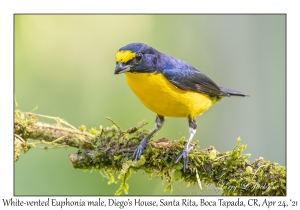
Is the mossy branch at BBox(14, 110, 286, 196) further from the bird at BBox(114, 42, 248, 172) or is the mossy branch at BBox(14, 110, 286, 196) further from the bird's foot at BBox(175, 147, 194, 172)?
the bird at BBox(114, 42, 248, 172)

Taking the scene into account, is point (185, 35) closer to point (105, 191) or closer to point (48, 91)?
point (48, 91)

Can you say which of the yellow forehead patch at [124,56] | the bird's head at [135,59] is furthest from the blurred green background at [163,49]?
the yellow forehead patch at [124,56]

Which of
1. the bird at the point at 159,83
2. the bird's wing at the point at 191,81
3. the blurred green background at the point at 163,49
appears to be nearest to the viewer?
the bird at the point at 159,83

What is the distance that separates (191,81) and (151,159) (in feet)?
4.61

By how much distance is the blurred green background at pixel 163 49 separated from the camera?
8.21 metres

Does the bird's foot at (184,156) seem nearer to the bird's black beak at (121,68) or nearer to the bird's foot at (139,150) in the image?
the bird's foot at (139,150)

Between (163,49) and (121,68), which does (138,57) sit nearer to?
(121,68)

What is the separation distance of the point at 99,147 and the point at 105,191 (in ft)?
5.30

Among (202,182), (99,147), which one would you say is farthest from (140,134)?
(202,182)

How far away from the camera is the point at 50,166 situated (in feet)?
22.2

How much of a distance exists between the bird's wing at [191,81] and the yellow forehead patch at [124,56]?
598 mm

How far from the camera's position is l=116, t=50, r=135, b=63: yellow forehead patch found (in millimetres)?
4762

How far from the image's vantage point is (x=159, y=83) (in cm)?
510

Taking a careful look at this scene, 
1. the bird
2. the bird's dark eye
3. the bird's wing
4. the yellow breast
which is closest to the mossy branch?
the bird
